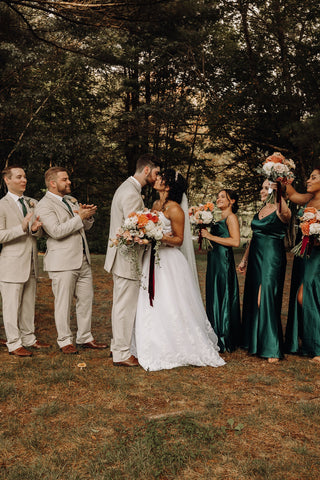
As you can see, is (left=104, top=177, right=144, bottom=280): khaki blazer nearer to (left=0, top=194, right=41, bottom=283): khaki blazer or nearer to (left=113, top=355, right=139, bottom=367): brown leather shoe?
(left=113, top=355, right=139, bottom=367): brown leather shoe

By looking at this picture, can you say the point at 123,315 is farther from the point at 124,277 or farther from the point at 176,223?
the point at 176,223

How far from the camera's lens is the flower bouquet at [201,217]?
5945mm

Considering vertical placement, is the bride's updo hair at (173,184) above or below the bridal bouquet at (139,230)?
above

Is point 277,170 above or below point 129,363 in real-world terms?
above

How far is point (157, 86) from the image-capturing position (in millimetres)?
19406

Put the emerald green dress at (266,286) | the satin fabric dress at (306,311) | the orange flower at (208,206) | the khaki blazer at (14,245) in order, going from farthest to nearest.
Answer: the orange flower at (208,206)
the satin fabric dress at (306,311)
the emerald green dress at (266,286)
the khaki blazer at (14,245)

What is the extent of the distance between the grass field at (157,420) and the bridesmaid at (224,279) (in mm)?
430

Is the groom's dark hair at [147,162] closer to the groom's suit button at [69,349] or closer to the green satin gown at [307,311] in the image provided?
the green satin gown at [307,311]

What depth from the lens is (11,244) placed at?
5.64 m

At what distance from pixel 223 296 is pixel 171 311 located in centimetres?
103

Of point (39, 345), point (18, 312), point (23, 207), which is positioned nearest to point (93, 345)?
point (39, 345)

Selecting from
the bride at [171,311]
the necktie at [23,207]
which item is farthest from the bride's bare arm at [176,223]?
the necktie at [23,207]

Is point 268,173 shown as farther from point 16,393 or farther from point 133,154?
point 133,154

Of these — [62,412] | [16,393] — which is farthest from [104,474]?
[16,393]
